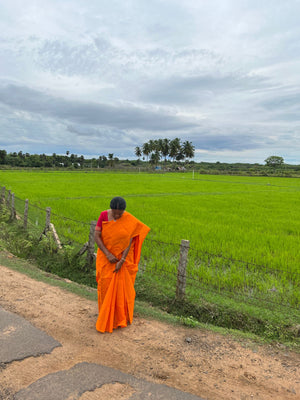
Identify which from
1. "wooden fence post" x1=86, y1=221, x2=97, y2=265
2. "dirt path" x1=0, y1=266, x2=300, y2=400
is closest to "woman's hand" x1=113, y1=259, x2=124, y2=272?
"dirt path" x1=0, y1=266, x2=300, y2=400

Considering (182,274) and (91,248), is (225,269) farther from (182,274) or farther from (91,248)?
(91,248)

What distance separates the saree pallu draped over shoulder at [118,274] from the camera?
3363 millimetres

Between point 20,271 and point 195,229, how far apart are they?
4959 mm

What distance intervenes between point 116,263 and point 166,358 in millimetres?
1133

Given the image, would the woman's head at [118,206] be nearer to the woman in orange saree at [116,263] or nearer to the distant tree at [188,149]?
the woman in orange saree at [116,263]

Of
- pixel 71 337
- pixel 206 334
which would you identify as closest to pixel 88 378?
pixel 71 337

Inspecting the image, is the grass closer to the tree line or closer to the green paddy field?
the green paddy field

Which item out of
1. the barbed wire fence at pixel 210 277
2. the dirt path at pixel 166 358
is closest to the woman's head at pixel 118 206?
the dirt path at pixel 166 358

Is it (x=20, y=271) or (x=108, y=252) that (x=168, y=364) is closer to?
(x=108, y=252)

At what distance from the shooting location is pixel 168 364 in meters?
2.86

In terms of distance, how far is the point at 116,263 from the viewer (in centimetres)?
341

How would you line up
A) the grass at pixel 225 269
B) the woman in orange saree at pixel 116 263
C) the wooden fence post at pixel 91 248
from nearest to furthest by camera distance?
the woman in orange saree at pixel 116 263
the grass at pixel 225 269
the wooden fence post at pixel 91 248

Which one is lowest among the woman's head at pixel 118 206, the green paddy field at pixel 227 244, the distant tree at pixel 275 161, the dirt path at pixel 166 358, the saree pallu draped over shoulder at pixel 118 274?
the dirt path at pixel 166 358

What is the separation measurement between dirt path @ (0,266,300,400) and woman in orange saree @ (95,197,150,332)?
217mm
